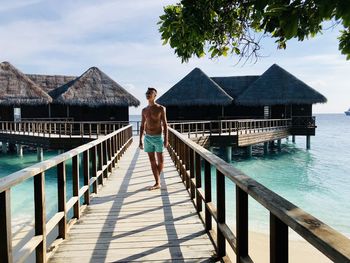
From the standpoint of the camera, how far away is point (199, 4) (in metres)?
3.44

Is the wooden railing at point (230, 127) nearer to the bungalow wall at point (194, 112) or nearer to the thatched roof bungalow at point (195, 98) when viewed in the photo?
the bungalow wall at point (194, 112)

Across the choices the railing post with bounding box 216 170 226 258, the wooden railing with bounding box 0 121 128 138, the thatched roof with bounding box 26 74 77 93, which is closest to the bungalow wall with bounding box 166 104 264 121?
the wooden railing with bounding box 0 121 128 138

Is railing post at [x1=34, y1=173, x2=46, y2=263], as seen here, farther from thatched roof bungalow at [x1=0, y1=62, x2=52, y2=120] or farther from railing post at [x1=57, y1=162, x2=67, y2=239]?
thatched roof bungalow at [x1=0, y1=62, x2=52, y2=120]

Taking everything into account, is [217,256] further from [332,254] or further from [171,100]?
[171,100]

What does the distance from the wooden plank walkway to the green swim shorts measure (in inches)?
26.6

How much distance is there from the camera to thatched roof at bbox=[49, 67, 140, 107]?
24828mm

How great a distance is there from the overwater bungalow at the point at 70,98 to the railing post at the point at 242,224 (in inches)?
924

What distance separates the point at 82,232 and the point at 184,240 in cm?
109

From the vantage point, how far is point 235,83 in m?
29.2

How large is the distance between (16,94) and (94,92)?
16.4 feet

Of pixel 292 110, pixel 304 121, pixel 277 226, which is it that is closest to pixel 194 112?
pixel 292 110

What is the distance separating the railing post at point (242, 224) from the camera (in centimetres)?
224

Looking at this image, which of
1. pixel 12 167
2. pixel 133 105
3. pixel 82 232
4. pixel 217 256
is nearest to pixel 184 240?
pixel 217 256

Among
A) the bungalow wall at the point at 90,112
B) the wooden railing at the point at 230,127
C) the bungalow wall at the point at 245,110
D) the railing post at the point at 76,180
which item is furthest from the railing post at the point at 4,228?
the bungalow wall at the point at 245,110
